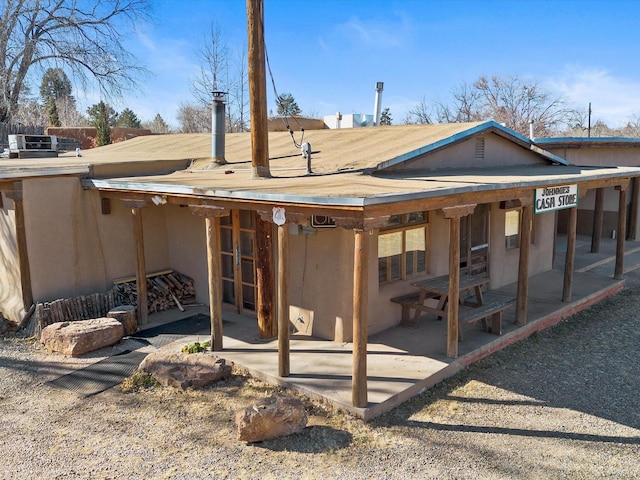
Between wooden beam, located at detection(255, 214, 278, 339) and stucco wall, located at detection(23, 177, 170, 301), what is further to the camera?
stucco wall, located at detection(23, 177, 170, 301)

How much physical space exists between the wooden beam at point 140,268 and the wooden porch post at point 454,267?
4.97m

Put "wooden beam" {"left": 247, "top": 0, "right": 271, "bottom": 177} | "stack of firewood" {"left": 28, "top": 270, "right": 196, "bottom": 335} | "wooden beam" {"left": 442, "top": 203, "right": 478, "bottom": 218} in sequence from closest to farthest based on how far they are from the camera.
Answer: "wooden beam" {"left": 442, "top": 203, "right": 478, "bottom": 218} < "wooden beam" {"left": 247, "top": 0, "right": 271, "bottom": 177} < "stack of firewood" {"left": 28, "top": 270, "right": 196, "bottom": 335}

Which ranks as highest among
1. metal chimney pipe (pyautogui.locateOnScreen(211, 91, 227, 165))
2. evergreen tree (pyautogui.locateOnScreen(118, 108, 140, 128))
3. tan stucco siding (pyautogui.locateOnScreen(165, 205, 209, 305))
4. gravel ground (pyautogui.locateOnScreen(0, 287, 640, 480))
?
evergreen tree (pyautogui.locateOnScreen(118, 108, 140, 128))

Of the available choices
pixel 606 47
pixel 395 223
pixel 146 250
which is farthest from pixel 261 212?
pixel 606 47

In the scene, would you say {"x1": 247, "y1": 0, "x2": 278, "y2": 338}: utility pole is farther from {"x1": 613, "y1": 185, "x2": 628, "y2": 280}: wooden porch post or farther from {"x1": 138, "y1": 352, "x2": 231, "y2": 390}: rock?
{"x1": 613, "y1": 185, "x2": 628, "y2": 280}: wooden porch post

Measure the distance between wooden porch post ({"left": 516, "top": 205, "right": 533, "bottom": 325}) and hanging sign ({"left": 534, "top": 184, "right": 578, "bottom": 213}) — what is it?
0.58 feet

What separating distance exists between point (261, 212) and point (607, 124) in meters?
56.6

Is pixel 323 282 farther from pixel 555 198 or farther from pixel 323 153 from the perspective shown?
pixel 555 198

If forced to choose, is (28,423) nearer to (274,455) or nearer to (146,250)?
(274,455)

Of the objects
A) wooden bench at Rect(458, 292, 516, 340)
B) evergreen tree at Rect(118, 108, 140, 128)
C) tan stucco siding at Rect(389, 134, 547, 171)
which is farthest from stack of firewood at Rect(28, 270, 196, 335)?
evergreen tree at Rect(118, 108, 140, 128)

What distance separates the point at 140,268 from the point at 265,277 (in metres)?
2.38

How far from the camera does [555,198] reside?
845 cm

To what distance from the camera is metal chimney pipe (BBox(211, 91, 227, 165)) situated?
33.9 feet

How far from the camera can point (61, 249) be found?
9023mm
